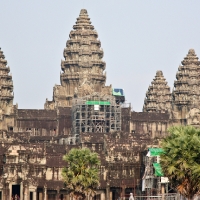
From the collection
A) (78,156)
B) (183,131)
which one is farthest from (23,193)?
(183,131)

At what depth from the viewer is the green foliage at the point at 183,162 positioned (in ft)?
415

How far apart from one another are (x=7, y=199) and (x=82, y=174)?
41393 mm

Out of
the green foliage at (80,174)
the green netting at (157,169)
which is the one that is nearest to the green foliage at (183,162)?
the green foliage at (80,174)

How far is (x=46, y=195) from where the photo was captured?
19700 cm

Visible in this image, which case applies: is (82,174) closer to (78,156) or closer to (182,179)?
(78,156)

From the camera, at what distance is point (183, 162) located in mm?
127875

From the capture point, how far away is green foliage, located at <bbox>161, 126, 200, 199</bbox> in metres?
127

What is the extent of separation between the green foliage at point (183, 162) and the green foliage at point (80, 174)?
25.1 m

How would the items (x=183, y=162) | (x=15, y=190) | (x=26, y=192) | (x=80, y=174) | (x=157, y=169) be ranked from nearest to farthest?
(x=183, y=162) → (x=80, y=174) → (x=157, y=169) → (x=26, y=192) → (x=15, y=190)

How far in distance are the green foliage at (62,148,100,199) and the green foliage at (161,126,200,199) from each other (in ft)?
82.4

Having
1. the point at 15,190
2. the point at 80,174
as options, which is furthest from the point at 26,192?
the point at 80,174

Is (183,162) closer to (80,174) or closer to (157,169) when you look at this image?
(80,174)

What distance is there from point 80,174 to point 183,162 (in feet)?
95.1

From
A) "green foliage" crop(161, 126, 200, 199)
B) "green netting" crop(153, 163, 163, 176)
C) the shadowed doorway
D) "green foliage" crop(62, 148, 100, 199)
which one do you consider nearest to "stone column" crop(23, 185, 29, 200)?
the shadowed doorway
